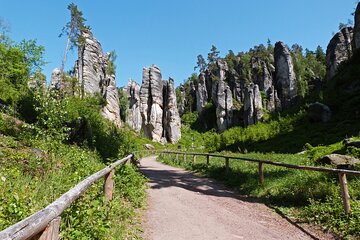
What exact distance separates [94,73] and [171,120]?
18.7m

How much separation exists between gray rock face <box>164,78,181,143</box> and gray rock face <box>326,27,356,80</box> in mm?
29659

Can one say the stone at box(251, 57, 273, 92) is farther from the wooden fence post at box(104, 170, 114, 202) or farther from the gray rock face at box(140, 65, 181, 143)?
the wooden fence post at box(104, 170, 114, 202)

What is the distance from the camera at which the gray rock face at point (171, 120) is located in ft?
198

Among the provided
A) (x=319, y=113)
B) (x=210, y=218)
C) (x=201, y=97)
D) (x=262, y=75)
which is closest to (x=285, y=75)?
(x=262, y=75)

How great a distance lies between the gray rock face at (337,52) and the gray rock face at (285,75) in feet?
43.8

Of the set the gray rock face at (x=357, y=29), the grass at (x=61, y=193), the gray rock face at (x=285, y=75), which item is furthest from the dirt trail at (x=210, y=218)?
the gray rock face at (x=285, y=75)

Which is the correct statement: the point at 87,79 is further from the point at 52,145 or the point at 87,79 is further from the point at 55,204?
the point at 55,204

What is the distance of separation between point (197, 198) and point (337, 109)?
25.8 metres

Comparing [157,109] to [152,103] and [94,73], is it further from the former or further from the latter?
[94,73]

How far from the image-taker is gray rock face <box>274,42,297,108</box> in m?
60.4

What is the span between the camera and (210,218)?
265 inches

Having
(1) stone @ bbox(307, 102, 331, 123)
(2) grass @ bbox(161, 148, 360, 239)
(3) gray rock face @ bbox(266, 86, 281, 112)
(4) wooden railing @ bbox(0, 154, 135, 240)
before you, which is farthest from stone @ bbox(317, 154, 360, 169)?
(3) gray rock face @ bbox(266, 86, 281, 112)

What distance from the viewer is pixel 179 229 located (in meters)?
5.91

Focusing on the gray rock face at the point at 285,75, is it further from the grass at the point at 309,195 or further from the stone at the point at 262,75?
the grass at the point at 309,195
